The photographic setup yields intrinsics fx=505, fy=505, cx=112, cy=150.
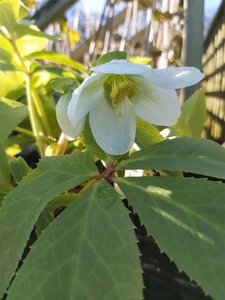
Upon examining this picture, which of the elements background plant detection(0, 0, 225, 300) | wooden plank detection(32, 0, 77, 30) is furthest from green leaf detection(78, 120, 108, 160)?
wooden plank detection(32, 0, 77, 30)

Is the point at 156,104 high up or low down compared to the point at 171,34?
down

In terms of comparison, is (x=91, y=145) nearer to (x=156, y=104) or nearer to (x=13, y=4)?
(x=156, y=104)

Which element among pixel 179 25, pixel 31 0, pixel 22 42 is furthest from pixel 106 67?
pixel 179 25

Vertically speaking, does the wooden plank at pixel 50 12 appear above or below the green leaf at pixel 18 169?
above

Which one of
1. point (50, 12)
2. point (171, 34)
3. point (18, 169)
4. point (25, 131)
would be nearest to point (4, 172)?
point (18, 169)

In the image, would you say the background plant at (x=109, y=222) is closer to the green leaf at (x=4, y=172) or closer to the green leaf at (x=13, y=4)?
the green leaf at (x=4, y=172)

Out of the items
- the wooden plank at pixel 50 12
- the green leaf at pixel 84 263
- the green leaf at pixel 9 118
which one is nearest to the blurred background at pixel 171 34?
the wooden plank at pixel 50 12
